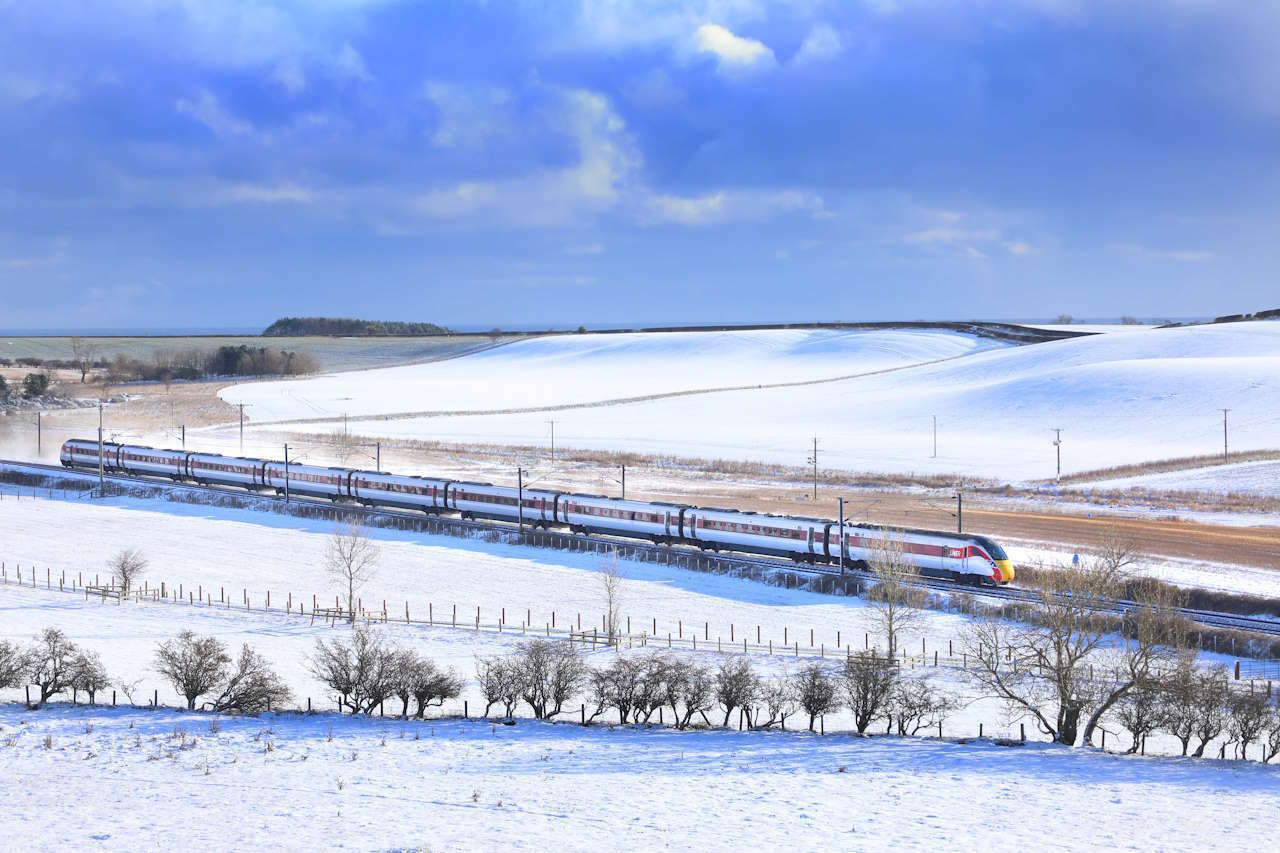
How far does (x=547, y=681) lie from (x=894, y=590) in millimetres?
14504

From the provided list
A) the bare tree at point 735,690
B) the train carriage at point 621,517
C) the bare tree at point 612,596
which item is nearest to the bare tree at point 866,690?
the bare tree at point 735,690

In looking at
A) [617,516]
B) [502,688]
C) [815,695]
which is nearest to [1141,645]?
[815,695]

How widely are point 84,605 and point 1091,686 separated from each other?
39.4 meters

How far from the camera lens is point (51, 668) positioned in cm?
3522

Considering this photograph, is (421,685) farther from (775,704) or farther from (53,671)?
(53,671)

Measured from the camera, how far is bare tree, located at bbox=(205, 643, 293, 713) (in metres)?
32.5

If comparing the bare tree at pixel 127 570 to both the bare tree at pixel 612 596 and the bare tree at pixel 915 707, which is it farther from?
the bare tree at pixel 915 707

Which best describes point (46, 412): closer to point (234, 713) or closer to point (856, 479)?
point (856, 479)

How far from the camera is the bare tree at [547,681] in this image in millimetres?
34125

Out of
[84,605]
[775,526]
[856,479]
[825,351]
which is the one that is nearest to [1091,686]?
[775,526]

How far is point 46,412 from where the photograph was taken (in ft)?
474

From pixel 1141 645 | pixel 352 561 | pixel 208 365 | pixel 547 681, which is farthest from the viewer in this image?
pixel 208 365

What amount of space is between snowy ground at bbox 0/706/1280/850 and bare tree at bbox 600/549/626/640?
12861mm

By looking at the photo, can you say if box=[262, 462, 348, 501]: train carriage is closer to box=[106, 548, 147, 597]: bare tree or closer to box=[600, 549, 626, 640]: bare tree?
box=[106, 548, 147, 597]: bare tree
